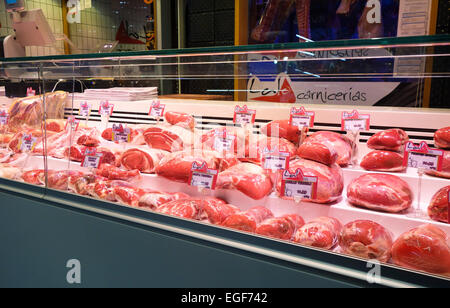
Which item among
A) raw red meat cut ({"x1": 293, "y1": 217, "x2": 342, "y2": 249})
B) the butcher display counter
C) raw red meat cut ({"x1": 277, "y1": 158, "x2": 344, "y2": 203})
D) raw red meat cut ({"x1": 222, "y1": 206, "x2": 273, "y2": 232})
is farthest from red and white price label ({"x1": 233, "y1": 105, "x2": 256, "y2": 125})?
raw red meat cut ({"x1": 293, "y1": 217, "x2": 342, "y2": 249})

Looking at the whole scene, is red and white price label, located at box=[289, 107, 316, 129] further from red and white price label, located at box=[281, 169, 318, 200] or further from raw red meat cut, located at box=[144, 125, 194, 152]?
raw red meat cut, located at box=[144, 125, 194, 152]

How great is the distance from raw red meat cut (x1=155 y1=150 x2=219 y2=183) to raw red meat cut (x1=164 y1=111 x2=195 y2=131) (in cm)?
Answer: 30

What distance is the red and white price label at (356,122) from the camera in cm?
166

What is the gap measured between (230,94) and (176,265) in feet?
3.35

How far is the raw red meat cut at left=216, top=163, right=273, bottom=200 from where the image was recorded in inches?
58.7

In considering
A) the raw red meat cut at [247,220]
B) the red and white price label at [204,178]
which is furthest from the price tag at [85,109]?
the raw red meat cut at [247,220]

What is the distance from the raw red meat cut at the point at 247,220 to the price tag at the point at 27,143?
62.1 inches

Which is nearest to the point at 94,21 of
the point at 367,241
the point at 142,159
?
the point at 142,159

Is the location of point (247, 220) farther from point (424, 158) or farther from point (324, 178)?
point (424, 158)

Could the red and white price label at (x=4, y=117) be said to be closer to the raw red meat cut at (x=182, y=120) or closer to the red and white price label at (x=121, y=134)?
the red and white price label at (x=121, y=134)

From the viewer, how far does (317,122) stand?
1818 mm

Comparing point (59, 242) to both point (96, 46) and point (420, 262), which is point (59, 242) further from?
point (96, 46)

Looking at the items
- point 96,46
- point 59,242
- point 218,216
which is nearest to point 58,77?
point 59,242

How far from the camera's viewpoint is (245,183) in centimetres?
151
